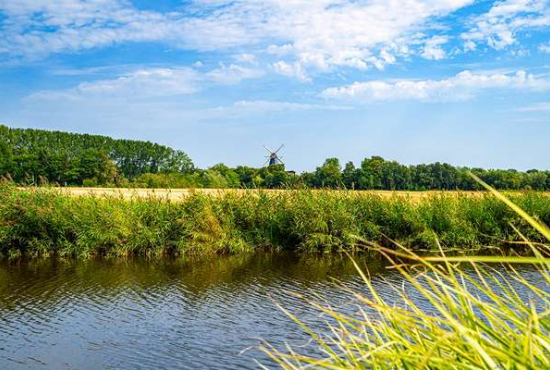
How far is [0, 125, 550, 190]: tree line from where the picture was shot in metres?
47.4

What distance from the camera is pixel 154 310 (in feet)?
37.6

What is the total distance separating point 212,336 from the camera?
9.62 metres

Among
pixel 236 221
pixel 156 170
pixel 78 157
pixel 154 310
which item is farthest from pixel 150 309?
pixel 156 170

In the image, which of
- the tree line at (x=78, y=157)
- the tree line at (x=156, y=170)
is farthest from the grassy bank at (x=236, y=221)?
the tree line at (x=78, y=157)

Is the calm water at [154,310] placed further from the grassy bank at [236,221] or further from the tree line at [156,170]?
the tree line at [156,170]

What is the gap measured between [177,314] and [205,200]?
885 centimetres

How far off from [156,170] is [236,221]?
62424 millimetres

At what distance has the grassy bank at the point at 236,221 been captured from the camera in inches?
719

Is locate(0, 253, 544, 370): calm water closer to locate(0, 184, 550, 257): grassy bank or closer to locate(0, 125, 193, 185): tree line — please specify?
locate(0, 184, 550, 257): grassy bank

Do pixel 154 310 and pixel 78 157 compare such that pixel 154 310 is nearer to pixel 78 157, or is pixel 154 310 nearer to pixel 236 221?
pixel 236 221

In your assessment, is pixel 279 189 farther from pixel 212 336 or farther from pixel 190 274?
pixel 212 336

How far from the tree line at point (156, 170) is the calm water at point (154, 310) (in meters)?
19.6

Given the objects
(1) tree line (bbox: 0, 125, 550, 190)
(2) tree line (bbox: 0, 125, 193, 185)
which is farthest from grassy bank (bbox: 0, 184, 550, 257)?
(2) tree line (bbox: 0, 125, 193, 185)

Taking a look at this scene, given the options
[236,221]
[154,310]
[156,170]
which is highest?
[156,170]
